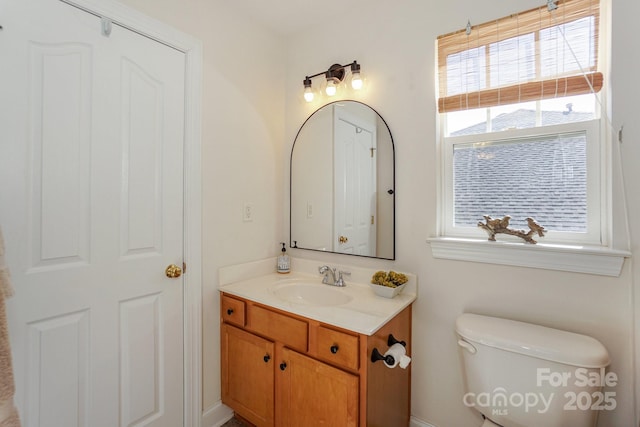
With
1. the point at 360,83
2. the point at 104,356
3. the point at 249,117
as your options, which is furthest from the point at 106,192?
the point at 360,83

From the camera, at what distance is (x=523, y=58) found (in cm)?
133

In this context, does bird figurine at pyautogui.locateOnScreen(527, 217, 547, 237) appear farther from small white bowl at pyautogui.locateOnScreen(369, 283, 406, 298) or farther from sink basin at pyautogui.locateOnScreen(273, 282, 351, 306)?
sink basin at pyautogui.locateOnScreen(273, 282, 351, 306)

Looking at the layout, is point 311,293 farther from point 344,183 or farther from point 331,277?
point 344,183

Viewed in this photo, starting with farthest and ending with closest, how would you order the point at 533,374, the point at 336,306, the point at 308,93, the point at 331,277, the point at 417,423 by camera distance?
the point at 308,93 → the point at 331,277 → the point at 417,423 → the point at 336,306 → the point at 533,374

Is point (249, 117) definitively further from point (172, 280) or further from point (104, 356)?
point (104, 356)

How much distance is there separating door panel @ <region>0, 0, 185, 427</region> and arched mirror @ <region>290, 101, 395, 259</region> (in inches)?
30.9

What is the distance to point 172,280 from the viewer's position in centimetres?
149

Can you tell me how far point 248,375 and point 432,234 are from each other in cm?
122

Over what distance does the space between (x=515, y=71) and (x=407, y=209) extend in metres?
0.80

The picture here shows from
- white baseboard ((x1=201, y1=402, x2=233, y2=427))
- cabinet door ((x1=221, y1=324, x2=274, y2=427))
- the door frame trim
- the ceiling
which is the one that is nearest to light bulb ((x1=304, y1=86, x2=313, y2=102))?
the ceiling

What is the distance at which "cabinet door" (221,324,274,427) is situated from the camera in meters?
1.47

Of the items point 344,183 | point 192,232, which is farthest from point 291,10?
point 192,232

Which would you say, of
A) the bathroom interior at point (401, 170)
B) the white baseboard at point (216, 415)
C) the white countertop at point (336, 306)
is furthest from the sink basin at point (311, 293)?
the white baseboard at point (216, 415)

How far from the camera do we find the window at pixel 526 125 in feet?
4.02
